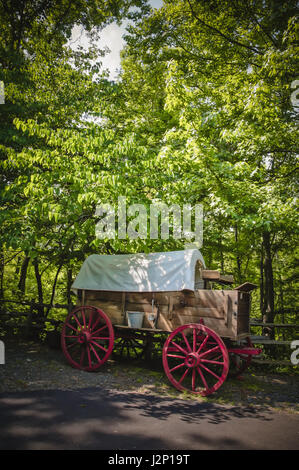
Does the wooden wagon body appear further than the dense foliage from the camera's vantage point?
No

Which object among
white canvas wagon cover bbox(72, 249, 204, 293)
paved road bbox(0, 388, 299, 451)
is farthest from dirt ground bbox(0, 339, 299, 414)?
white canvas wagon cover bbox(72, 249, 204, 293)

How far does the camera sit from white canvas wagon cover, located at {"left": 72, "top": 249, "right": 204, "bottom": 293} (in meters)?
5.71

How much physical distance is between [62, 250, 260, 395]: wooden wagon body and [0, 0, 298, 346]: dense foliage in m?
0.80

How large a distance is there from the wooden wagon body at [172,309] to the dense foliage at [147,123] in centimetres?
80

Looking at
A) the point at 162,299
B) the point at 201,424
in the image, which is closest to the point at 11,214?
the point at 162,299

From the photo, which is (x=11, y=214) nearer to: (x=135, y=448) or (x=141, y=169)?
(x=141, y=169)

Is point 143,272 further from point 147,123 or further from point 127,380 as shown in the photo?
point 147,123


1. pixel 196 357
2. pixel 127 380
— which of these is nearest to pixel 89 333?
pixel 127 380

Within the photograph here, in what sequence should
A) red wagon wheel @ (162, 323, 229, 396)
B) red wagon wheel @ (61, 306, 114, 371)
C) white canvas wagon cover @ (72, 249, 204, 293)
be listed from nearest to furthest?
red wagon wheel @ (162, 323, 229, 396) < white canvas wagon cover @ (72, 249, 204, 293) < red wagon wheel @ (61, 306, 114, 371)

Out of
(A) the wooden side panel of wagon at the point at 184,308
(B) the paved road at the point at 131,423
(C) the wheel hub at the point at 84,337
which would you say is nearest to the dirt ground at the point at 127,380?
(B) the paved road at the point at 131,423

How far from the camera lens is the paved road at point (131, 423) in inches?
127

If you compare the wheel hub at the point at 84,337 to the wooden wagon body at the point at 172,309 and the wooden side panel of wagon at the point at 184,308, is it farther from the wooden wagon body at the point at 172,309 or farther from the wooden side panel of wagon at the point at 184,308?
the wooden side panel of wagon at the point at 184,308

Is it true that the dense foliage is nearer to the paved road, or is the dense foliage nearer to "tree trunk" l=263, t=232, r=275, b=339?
"tree trunk" l=263, t=232, r=275, b=339

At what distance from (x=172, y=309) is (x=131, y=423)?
2.36 m
